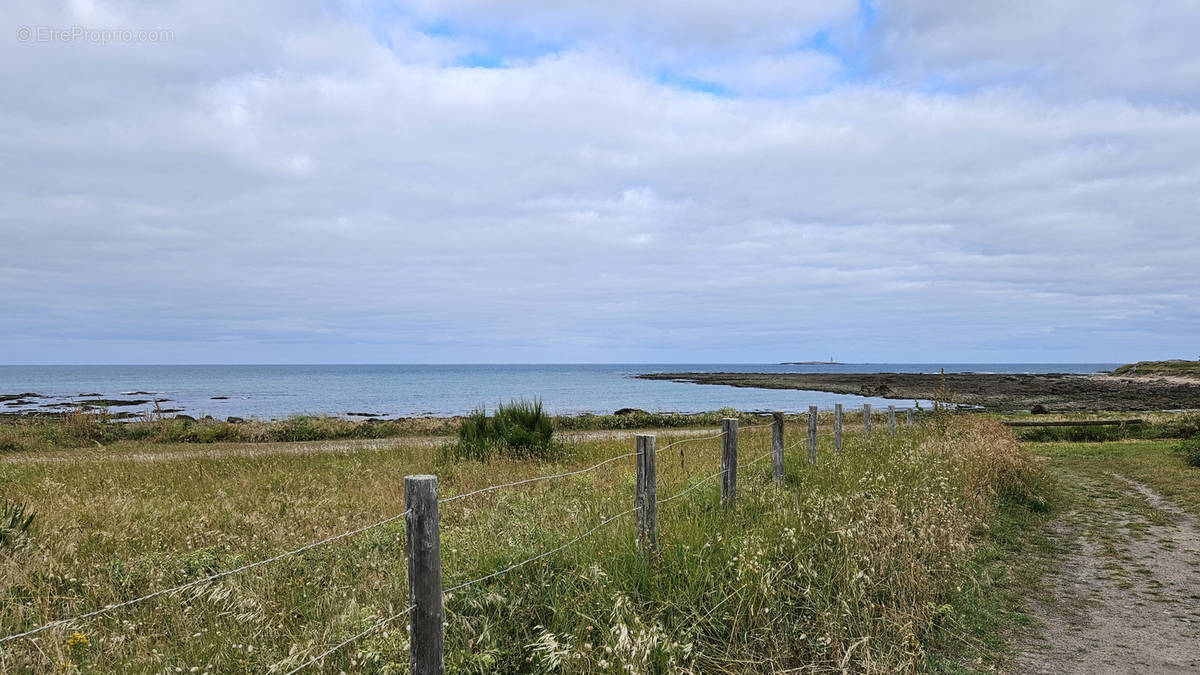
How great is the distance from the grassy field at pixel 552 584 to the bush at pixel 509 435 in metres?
5.85

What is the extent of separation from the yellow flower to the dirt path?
655 cm

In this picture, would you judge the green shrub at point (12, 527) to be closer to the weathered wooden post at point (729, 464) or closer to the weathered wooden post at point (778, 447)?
the weathered wooden post at point (729, 464)

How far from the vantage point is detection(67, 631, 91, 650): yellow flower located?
14.3ft

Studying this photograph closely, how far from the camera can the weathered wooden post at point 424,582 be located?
3.53 metres

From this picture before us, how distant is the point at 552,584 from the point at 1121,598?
20.2ft

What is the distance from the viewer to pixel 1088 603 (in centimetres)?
709

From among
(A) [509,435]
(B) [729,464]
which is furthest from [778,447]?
(A) [509,435]

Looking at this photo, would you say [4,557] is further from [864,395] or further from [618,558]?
[864,395]

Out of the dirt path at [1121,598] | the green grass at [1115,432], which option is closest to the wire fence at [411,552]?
the dirt path at [1121,598]

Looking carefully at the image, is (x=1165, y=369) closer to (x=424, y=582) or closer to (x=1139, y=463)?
(x=1139, y=463)

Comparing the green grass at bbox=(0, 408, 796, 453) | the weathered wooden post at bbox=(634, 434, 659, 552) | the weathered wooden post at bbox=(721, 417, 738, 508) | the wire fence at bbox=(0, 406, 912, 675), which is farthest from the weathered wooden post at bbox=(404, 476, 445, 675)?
the green grass at bbox=(0, 408, 796, 453)

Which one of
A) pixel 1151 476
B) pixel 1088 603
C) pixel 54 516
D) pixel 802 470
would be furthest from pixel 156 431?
pixel 1151 476

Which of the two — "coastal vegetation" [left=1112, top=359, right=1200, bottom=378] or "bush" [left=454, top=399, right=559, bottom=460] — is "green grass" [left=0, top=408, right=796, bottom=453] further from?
"coastal vegetation" [left=1112, top=359, right=1200, bottom=378]

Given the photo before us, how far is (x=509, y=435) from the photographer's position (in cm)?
1609
